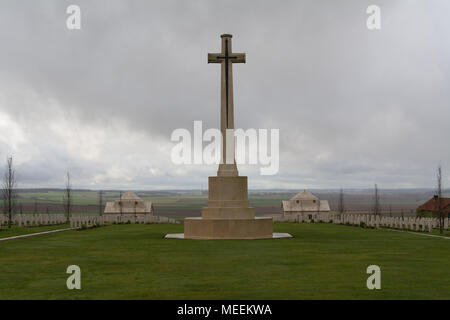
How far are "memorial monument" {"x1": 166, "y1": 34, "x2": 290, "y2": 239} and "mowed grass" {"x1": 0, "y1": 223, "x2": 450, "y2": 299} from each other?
312cm

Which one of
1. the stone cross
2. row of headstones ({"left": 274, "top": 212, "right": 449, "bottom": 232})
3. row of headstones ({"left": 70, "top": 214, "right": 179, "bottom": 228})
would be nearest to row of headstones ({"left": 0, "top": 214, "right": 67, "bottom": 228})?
row of headstones ({"left": 70, "top": 214, "right": 179, "bottom": 228})

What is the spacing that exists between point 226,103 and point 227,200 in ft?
14.9

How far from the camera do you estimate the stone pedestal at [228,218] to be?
75.0 feet

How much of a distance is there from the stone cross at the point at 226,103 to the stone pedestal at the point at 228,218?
0.64m

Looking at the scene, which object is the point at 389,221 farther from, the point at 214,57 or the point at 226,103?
the point at 214,57

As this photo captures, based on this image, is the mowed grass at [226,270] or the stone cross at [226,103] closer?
the mowed grass at [226,270]

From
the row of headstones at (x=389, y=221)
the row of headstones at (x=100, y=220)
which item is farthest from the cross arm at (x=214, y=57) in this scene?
the row of headstones at (x=100, y=220)

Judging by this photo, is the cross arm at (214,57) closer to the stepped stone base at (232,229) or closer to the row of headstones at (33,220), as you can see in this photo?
the stepped stone base at (232,229)

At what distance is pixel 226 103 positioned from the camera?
24.6 meters

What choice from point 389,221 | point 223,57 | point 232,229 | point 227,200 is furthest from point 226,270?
point 389,221

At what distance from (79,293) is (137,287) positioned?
1140 mm

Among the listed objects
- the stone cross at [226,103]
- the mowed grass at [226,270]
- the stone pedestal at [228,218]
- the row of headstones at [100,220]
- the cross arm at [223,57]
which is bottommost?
the row of headstones at [100,220]

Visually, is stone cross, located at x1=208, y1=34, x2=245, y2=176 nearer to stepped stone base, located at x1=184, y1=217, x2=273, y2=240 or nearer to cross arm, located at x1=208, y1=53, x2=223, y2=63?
cross arm, located at x1=208, y1=53, x2=223, y2=63

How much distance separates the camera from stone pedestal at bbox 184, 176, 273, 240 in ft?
75.0
